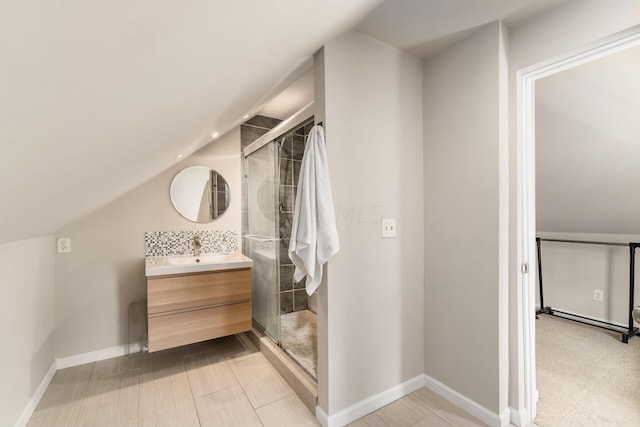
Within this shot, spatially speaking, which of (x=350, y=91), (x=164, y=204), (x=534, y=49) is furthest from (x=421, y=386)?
(x=164, y=204)

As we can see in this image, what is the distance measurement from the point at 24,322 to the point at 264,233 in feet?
5.51

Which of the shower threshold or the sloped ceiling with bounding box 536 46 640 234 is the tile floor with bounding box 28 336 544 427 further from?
the sloped ceiling with bounding box 536 46 640 234

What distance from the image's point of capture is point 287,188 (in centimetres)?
293

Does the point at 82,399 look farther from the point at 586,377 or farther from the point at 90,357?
the point at 586,377

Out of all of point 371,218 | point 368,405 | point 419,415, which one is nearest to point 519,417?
point 419,415

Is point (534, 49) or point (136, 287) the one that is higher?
point (534, 49)

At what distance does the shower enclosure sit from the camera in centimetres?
250

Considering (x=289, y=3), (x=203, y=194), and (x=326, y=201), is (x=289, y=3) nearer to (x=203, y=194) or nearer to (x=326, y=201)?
(x=326, y=201)

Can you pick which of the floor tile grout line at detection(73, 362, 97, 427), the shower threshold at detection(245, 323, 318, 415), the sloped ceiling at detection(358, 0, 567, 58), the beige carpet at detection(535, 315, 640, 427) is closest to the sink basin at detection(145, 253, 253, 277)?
the shower threshold at detection(245, 323, 318, 415)

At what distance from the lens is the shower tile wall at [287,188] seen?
2.75m

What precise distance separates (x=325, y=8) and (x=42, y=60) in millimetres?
978

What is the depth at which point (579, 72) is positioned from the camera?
6.31 ft

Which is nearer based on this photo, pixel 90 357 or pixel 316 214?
pixel 316 214

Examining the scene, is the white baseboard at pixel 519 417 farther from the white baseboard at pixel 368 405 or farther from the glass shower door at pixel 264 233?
the glass shower door at pixel 264 233
